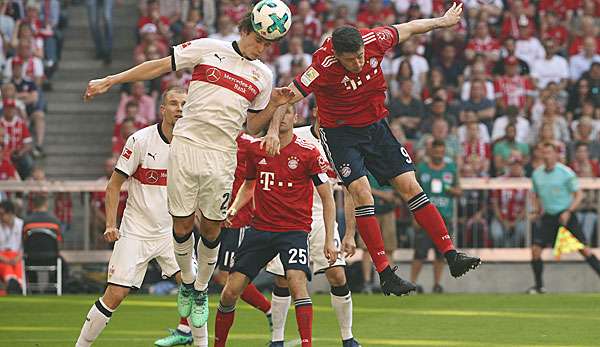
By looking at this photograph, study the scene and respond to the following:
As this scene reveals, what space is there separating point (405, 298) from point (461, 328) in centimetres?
437

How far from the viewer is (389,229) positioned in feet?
69.1

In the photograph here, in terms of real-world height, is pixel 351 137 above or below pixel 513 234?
above

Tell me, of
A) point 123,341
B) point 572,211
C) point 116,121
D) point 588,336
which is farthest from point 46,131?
point 588,336

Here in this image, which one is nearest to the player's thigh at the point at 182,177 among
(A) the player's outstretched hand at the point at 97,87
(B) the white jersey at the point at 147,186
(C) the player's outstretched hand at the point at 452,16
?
(A) the player's outstretched hand at the point at 97,87

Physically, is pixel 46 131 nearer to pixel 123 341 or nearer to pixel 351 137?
pixel 123 341

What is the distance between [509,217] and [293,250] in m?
10.0

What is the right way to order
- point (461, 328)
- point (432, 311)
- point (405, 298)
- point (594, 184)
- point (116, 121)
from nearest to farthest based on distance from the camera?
point (461, 328), point (432, 311), point (405, 298), point (594, 184), point (116, 121)

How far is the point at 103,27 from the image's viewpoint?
26.8m

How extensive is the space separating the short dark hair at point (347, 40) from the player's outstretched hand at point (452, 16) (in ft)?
2.68

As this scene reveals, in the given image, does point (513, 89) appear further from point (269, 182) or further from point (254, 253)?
point (254, 253)

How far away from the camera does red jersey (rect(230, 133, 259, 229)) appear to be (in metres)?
13.2

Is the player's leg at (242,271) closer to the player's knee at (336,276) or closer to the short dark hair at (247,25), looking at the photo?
the player's knee at (336,276)

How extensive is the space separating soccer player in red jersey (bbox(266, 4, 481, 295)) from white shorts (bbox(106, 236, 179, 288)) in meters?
1.81

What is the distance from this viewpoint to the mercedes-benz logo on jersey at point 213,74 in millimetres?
11586
